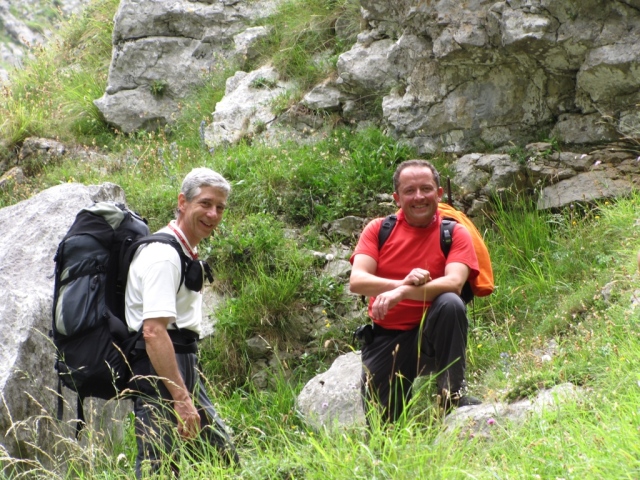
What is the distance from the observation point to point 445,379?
459cm

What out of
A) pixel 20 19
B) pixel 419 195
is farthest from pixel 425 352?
pixel 20 19

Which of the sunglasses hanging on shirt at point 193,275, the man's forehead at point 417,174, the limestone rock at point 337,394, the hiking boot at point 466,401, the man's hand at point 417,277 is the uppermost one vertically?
the man's forehead at point 417,174

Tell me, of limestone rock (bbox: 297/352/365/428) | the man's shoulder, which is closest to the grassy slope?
limestone rock (bbox: 297/352/365/428)

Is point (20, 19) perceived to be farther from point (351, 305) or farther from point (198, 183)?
point (198, 183)

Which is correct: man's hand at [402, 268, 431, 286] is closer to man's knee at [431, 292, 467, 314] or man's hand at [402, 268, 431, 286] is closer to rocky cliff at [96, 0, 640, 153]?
man's knee at [431, 292, 467, 314]

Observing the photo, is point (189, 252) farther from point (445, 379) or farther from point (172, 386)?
point (445, 379)

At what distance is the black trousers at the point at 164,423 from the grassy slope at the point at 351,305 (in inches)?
5.0

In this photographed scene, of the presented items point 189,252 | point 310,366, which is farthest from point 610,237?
point 189,252

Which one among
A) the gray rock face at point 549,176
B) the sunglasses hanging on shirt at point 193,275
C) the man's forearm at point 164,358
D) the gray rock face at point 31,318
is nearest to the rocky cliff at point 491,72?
the gray rock face at point 549,176

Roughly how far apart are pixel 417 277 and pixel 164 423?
1643mm

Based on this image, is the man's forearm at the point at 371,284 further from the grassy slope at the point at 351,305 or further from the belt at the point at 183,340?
the belt at the point at 183,340

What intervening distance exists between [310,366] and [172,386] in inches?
124

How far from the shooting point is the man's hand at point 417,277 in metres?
4.55

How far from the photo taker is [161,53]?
1253cm
